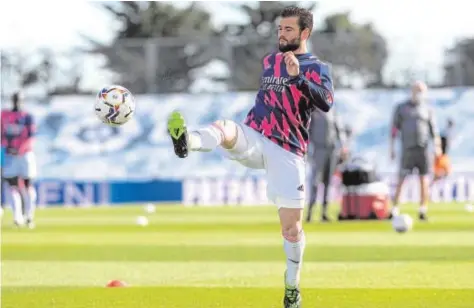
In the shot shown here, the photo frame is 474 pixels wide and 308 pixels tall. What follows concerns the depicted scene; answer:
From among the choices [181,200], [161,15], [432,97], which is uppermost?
[161,15]

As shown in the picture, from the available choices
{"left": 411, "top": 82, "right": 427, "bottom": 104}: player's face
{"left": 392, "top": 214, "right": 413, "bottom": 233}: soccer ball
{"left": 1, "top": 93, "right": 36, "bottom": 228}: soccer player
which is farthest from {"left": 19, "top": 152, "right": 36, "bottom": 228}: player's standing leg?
{"left": 411, "top": 82, "right": 427, "bottom": 104}: player's face

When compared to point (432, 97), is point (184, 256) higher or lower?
lower

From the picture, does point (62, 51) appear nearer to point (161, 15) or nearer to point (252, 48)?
point (252, 48)

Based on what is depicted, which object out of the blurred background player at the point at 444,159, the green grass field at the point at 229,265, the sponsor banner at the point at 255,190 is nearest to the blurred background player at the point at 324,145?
the green grass field at the point at 229,265

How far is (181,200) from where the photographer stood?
36281 mm

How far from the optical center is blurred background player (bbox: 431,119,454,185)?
32.9 m

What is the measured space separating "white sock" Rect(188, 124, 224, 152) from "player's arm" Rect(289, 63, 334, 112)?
0.73m

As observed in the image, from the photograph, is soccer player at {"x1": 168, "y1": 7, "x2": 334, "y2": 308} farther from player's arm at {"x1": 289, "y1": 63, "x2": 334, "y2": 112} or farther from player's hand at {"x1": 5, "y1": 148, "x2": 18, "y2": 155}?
player's hand at {"x1": 5, "y1": 148, "x2": 18, "y2": 155}

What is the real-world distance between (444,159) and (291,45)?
25.3 m

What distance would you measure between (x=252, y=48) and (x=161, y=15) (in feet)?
71.2

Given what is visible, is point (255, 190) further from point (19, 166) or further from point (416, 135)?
point (19, 166)

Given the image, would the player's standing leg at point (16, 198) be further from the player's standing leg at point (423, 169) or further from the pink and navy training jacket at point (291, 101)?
the pink and navy training jacket at point (291, 101)

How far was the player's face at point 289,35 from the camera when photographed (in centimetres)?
927

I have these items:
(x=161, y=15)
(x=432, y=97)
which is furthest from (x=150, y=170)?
(x=161, y=15)
